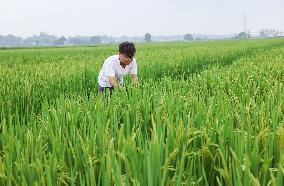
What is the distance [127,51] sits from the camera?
518cm

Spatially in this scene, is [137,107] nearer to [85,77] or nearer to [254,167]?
[254,167]

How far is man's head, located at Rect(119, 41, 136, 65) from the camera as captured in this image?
5148 millimetres

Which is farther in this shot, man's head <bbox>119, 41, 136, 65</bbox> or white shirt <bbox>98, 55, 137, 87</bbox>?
white shirt <bbox>98, 55, 137, 87</bbox>

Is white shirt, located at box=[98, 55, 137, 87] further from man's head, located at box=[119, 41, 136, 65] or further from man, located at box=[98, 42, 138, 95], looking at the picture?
man's head, located at box=[119, 41, 136, 65]

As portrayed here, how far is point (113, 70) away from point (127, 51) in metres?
0.41

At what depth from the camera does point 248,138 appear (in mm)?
1903

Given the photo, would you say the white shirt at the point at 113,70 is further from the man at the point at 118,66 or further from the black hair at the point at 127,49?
the black hair at the point at 127,49

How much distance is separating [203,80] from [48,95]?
2.40 metres

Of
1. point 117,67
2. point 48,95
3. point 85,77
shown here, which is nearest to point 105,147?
point 117,67

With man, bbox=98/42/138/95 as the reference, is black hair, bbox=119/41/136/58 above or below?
above

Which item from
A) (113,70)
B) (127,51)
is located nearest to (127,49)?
(127,51)

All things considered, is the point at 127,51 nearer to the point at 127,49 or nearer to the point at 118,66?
the point at 127,49

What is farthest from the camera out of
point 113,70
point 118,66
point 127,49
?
point 118,66

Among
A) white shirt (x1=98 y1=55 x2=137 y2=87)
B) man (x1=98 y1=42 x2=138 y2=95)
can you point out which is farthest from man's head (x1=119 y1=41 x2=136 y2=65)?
white shirt (x1=98 y1=55 x2=137 y2=87)
